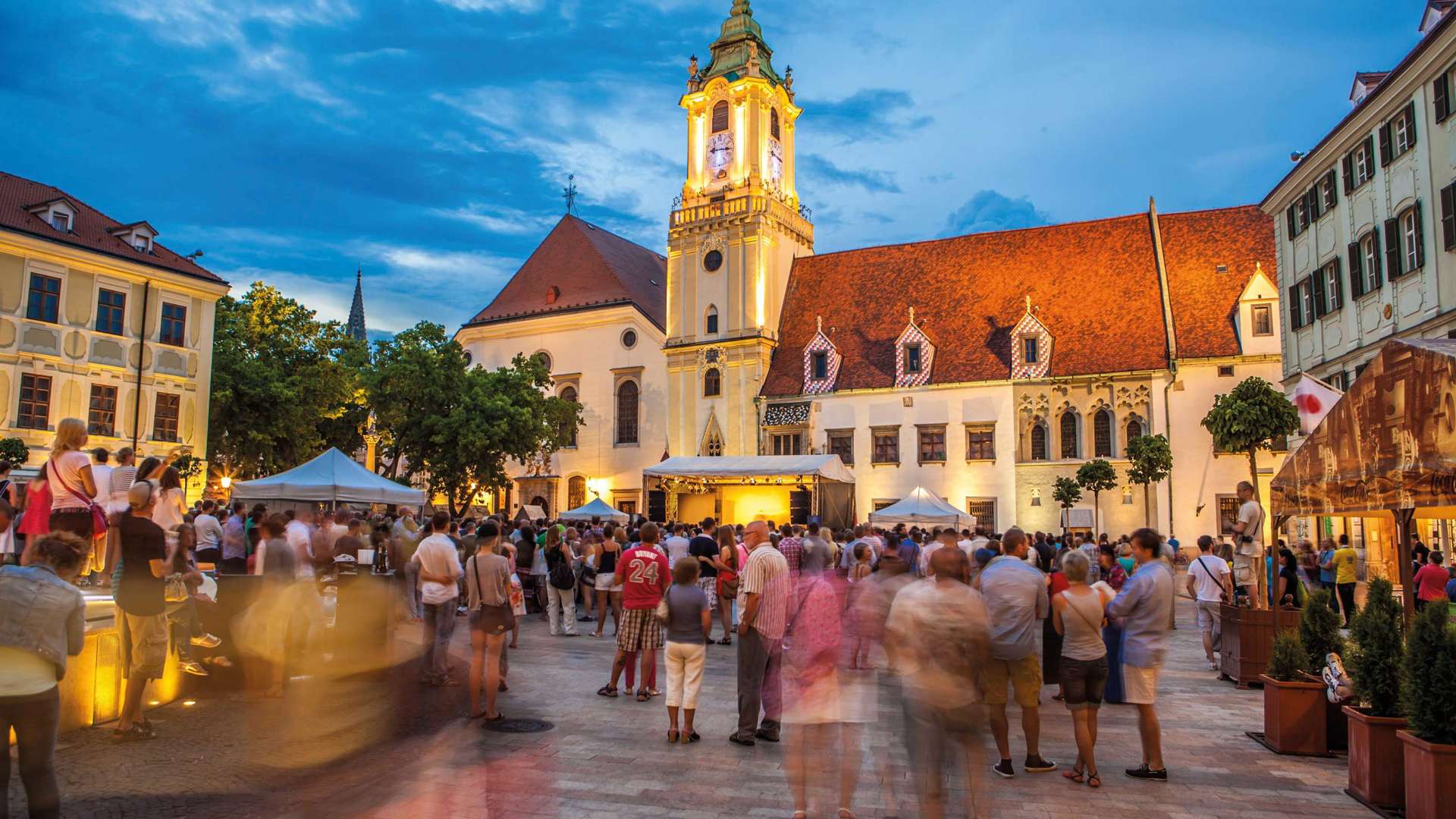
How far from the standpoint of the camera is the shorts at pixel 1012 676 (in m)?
8.23

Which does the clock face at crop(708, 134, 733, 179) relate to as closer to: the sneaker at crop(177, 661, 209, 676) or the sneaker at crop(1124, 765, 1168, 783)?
the sneaker at crop(177, 661, 209, 676)

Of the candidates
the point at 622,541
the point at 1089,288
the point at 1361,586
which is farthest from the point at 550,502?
the point at 1361,586

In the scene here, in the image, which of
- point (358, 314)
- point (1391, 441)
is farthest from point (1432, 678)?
point (358, 314)

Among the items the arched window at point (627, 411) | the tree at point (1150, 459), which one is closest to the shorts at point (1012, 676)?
the tree at point (1150, 459)

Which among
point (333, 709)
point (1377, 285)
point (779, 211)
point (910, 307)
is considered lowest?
point (333, 709)

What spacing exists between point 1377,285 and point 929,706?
22.7 m

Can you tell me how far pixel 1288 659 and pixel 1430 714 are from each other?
2.59m

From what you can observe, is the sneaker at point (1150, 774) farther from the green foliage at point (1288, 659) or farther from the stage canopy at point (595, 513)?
the stage canopy at point (595, 513)

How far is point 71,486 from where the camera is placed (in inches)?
379

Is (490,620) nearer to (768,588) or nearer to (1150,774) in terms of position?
(768,588)

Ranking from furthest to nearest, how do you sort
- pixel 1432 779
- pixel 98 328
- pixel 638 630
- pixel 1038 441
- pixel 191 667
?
1. pixel 1038 441
2. pixel 98 328
3. pixel 638 630
4. pixel 191 667
5. pixel 1432 779

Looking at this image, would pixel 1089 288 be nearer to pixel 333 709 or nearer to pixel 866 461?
pixel 866 461

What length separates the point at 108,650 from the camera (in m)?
9.20

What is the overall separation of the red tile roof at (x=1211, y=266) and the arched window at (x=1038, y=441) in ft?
18.2
